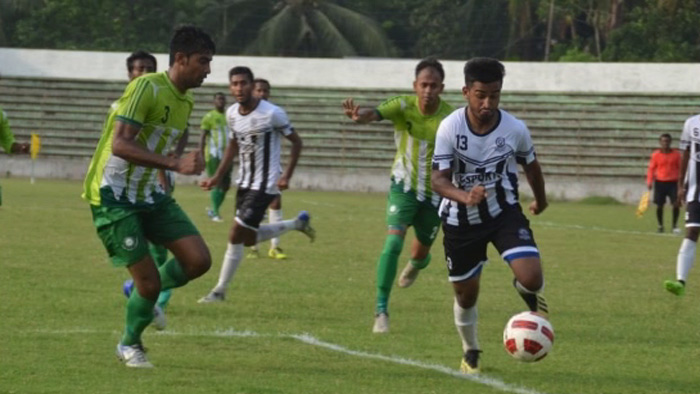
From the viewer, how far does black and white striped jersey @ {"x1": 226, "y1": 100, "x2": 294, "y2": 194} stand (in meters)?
14.4

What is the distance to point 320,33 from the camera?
51219mm

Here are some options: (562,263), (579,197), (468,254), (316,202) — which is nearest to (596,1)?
(579,197)

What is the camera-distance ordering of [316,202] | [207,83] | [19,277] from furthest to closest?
[207,83] < [316,202] < [19,277]

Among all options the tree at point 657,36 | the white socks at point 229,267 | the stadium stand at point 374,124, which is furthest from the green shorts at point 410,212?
the tree at point 657,36

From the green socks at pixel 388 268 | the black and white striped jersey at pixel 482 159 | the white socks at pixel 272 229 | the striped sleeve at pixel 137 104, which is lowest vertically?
the white socks at pixel 272 229

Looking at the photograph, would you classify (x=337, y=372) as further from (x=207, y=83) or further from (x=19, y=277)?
(x=207, y=83)

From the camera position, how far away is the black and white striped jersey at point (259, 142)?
1440 centimetres

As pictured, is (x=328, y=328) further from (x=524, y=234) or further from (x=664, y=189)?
(x=664, y=189)

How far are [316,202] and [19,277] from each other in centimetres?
1814

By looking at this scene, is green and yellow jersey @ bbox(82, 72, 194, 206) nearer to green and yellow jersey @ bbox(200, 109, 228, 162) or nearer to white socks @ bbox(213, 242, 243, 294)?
white socks @ bbox(213, 242, 243, 294)

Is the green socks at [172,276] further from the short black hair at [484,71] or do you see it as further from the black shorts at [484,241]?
the short black hair at [484,71]

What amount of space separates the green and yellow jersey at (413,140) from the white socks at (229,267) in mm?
1993

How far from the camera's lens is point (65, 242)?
63.4 feet

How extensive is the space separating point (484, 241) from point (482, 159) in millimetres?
520
